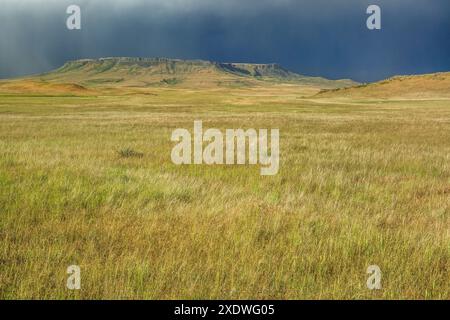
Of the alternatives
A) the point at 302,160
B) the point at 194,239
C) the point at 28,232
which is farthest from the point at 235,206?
the point at 302,160

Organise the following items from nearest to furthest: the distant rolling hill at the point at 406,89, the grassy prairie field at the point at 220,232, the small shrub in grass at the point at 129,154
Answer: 1. the grassy prairie field at the point at 220,232
2. the small shrub in grass at the point at 129,154
3. the distant rolling hill at the point at 406,89

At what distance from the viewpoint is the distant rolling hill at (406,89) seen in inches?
4331

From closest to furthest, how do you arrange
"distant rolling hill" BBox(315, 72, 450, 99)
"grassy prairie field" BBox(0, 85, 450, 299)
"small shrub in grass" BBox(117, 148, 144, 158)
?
"grassy prairie field" BBox(0, 85, 450, 299)
"small shrub in grass" BBox(117, 148, 144, 158)
"distant rolling hill" BBox(315, 72, 450, 99)

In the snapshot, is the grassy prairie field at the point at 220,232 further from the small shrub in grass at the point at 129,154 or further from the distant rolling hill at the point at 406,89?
the distant rolling hill at the point at 406,89

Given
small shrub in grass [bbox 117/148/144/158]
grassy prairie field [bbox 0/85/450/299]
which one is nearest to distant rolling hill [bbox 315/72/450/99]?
small shrub in grass [bbox 117/148/144/158]

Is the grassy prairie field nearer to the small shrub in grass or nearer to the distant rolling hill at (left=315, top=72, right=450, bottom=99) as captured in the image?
the small shrub in grass

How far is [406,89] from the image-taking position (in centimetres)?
11850

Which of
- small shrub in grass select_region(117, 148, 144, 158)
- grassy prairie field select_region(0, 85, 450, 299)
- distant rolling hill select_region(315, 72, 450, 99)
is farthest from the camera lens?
distant rolling hill select_region(315, 72, 450, 99)

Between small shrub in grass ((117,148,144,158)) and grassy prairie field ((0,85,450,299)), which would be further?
small shrub in grass ((117,148,144,158))

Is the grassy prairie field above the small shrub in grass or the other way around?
above

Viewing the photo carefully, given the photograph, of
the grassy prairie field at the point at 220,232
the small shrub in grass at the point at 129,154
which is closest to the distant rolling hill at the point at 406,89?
the small shrub in grass at the point at 129,154

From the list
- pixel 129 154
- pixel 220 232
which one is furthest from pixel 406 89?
pixel 220 232

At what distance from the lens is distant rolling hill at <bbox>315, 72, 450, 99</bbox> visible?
110 metres
